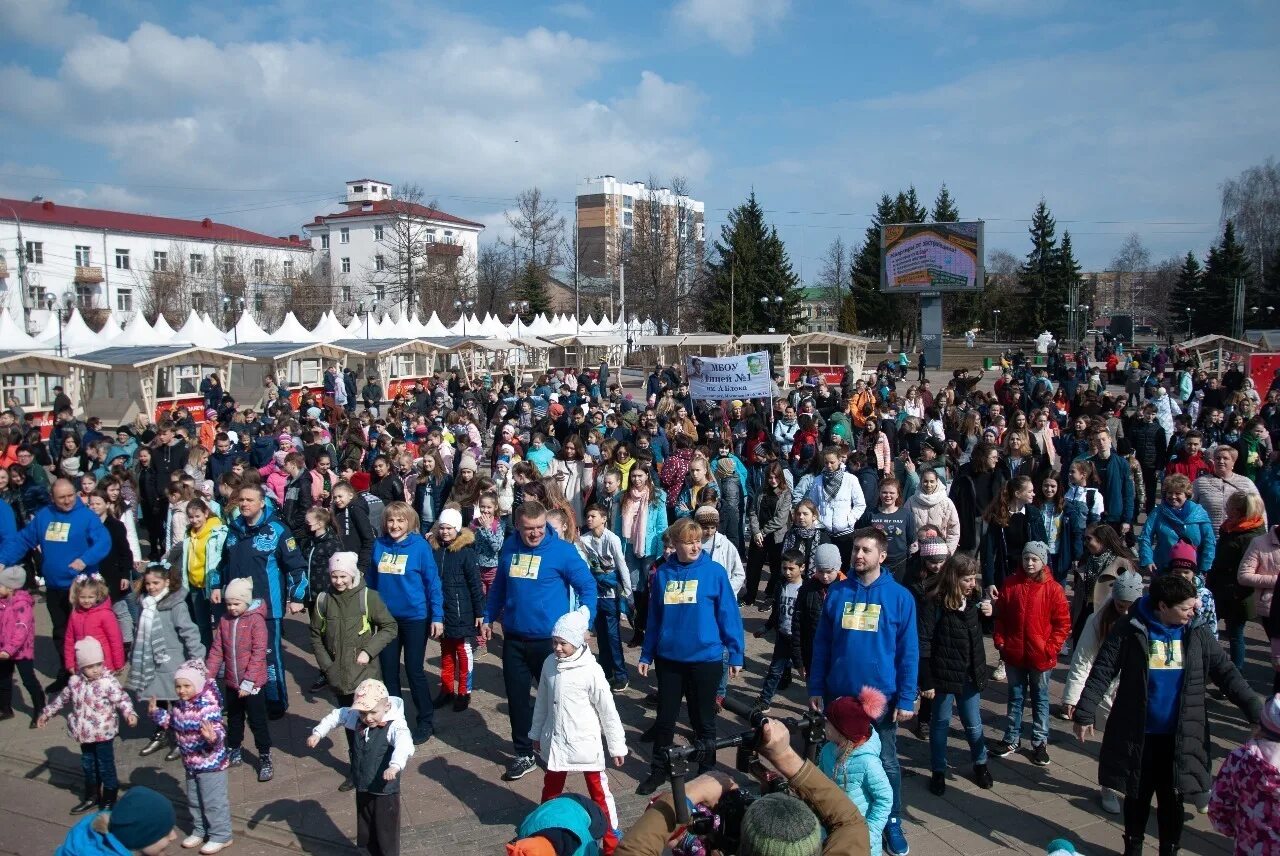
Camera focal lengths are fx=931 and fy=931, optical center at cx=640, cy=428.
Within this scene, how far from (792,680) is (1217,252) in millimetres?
65403

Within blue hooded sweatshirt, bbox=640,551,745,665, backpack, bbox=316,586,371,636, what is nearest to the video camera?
blue hooded sweatshirt, bbox=640,551,745,665

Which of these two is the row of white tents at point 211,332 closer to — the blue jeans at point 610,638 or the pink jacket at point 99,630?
the pink jacket at point 99,630

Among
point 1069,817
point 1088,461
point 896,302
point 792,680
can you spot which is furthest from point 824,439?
point 896,302

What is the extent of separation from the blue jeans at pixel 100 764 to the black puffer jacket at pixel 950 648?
15.6ft

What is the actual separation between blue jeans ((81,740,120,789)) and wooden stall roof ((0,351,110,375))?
19.6m

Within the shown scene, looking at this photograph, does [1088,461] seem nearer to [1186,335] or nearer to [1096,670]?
[1096,670]

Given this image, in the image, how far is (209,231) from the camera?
7431 centimetres

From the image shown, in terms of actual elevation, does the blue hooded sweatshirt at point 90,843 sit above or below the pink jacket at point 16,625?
above

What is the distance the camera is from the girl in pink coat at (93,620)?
19.2 ft

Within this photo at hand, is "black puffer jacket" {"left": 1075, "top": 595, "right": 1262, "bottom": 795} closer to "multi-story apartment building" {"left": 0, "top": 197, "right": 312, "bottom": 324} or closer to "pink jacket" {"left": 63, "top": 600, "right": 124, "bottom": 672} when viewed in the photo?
"pink jacket" {"left": 63, "top": 600, "right": 124, "bottom": 672}

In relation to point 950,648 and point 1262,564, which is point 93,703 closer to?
point 950,648

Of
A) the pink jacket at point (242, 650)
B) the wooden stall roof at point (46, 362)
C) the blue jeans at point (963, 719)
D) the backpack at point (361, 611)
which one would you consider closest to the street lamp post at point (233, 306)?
the wooden stall roof at point (46, 362)

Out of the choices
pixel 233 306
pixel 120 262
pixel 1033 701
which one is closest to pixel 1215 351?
pixel 1033 701

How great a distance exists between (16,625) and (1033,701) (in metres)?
6.75
